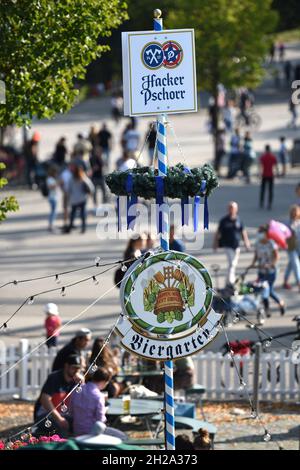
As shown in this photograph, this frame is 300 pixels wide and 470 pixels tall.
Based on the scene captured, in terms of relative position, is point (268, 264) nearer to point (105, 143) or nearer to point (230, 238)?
point (230, 238)

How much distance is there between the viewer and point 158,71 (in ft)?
36.6

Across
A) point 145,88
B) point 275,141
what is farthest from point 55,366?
point 275,141

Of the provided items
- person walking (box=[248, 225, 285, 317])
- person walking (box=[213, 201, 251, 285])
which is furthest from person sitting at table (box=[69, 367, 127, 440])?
person walking (box=[213, 201, 251, 285])

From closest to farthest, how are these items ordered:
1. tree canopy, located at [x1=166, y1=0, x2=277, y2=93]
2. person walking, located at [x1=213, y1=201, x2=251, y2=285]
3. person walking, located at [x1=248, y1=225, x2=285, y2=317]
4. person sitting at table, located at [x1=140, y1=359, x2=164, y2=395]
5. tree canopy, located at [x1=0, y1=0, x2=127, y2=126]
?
1. tree canopy, located at [x1=0, y1=0, x2=127, y2=126]
2. person sitting at table, located at [x1=140, y1=359, x2=164, y2=395]
3. person walking, located at [x1=248, y1=225, x2=285, y2=317]
4. person walking, located at [x1=213, y1=201, x2=251, y2=285]
5. tree canopy, located at [x1=166, y1=0, x2=277, y2=93]

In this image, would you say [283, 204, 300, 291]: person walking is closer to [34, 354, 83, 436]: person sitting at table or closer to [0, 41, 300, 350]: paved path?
[0, 41, 300, 350]: paved path

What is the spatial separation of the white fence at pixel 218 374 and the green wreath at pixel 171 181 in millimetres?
5630

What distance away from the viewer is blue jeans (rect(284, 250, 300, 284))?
22009 mm

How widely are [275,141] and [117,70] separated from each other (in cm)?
1587

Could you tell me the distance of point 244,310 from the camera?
65.5ft

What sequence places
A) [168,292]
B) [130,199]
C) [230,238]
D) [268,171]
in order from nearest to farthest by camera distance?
1. [168,292]
2. [130,199]
3. [230,238]
4. [268,171]

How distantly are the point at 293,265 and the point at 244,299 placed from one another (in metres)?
2.33

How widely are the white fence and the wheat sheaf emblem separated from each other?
18.4ft

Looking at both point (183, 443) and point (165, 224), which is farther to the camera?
point (183, 443)

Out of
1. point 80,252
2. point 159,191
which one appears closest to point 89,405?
point 159,191
